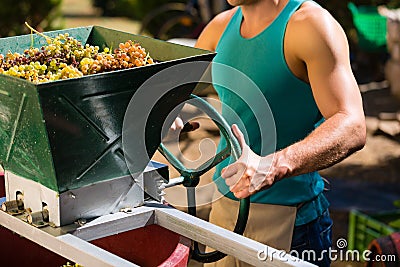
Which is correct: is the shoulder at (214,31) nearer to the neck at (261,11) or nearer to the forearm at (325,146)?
the neck at (261,11)

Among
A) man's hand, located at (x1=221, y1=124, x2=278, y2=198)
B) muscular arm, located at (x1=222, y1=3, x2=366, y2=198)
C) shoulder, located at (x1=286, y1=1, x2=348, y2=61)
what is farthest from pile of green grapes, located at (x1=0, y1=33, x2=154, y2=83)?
shoulder, located at (x1=286, y1=1, x2=348, y2=61)

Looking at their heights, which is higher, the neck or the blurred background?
the neck

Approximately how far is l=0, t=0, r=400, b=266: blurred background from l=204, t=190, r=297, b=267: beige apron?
9.8 inches

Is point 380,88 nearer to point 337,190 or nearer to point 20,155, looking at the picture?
point 337,190

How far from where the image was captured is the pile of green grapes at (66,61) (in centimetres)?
183

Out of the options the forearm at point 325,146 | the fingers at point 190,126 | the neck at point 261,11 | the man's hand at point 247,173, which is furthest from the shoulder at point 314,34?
the man's hand at point 247,173

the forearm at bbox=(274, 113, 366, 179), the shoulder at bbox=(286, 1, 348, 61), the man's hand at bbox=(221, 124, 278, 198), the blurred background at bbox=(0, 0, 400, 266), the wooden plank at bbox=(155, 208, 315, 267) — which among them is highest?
the shoulder at bbox=(286, 1, 348, 61)

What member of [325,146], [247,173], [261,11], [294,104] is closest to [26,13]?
[261,11]

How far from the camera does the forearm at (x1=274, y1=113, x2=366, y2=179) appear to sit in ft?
6.99

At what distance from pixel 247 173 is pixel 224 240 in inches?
7.0

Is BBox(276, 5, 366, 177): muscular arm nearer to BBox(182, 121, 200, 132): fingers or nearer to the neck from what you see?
the neck

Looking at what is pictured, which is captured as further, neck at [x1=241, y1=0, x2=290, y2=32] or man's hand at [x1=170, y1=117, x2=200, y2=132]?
neck at [x1=241, y1=0, x2=290, y2=32]

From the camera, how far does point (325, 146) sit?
2.22 meters

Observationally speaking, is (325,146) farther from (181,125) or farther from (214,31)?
(214,31)
